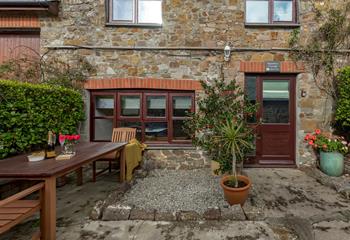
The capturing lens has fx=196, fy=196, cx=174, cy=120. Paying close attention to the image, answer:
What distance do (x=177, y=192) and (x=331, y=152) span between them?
3.48 m

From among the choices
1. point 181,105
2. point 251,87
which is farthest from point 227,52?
point 181,105

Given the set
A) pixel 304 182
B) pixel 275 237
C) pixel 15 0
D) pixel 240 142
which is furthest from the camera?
pixel 15 0

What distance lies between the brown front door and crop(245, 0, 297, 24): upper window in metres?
1.42

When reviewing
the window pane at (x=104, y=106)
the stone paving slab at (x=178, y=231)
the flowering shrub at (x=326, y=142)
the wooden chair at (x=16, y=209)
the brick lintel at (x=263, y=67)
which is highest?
the brick lintel at (x=263, y=67)

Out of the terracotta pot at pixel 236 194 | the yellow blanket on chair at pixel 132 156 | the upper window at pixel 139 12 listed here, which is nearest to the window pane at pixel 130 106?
the yellow blanket on chair at pixel 132 156

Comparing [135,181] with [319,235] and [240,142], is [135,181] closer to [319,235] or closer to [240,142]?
[240,142]

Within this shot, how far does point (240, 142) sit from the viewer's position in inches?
117

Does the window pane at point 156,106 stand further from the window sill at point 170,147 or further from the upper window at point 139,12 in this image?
the upper window at point 139,12

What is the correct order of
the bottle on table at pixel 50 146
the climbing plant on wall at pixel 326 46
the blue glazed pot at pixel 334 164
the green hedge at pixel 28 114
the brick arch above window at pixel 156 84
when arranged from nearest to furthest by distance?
the bottle on table at pixel 50 146, the green hedge at pixel 28 114, the blue glazed pot at pixel 334 164, the climbing plant on wall at pixel 326 46, the brick arch above window at pixel 156 84

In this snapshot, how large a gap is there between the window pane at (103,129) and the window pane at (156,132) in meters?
0.95

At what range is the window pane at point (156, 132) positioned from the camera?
4.98 metres

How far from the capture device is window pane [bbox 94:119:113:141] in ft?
16.5

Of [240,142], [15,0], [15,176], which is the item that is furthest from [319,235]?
[15,0]

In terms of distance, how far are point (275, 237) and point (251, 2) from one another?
5102mm
